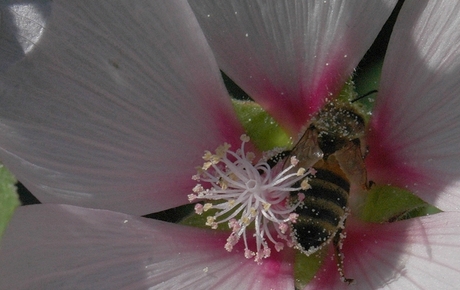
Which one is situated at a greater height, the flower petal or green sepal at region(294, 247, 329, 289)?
green sepal at region(294, 247, 329, 289)

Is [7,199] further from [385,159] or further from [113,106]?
[385,159]

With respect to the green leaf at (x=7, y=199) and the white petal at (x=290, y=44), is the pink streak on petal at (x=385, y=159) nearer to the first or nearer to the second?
the white petal at (x=290, y=44)

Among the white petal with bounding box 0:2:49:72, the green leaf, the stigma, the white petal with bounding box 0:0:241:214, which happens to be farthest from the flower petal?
the white petal with bounding box 0:2:49:72

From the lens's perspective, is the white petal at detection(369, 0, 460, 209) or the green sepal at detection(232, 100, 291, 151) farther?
the green sepal at detection(232, 100, 291, 151)

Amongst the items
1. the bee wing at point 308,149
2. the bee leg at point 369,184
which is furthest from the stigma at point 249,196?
the bee leg at point 369,184

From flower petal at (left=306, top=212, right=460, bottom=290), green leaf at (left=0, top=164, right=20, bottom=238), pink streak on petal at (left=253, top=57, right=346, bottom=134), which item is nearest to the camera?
flower petal at (left=306, top=212, right=460, bottom=290)

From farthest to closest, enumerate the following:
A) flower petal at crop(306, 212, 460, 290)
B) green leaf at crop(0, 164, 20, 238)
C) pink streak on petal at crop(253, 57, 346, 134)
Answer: pink streak on petal at crop(253, 57, 346, 134) → green leaf at crop(0, 164, 20, 238) → flower petal at crop(306, 212, 460, 290)

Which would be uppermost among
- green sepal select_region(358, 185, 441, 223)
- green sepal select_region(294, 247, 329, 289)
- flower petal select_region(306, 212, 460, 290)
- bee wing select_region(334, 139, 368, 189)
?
bee wing select_region(334, 139, 368, 189)

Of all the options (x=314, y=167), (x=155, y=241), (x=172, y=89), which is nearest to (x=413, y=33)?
(x=314, y=167)

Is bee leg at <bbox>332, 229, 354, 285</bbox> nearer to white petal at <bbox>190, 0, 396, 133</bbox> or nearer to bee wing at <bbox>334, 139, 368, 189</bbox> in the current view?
bee wing at <bbox>334, 139, 368, 189</bbox>
